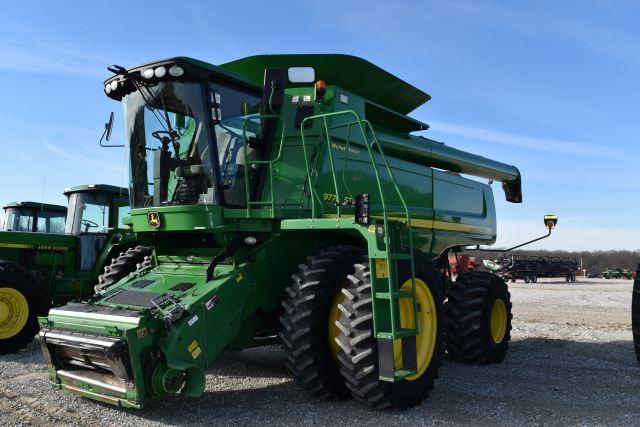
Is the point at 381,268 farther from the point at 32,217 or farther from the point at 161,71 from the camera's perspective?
the point at 32,217

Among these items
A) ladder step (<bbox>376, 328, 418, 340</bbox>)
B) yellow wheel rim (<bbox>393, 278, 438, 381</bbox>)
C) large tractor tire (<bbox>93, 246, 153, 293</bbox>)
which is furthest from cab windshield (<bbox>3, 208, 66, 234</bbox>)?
ladder step (<bbox>376, 328, 418, 340</bbox>)

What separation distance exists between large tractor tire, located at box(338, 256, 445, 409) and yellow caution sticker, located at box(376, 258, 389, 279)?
0.39 feet

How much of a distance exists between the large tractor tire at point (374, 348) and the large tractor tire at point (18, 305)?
5110 mm

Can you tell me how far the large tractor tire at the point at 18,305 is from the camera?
25.0ft

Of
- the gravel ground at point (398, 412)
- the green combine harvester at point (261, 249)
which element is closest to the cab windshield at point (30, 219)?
the gravel ground at point (398, 412)

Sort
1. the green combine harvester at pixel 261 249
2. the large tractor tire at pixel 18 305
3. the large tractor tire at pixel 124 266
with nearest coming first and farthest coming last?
the green combine harvester at pixel 261 249, the large tractor tire at pixel 124 266, the large tractor tire at pixel 18 305

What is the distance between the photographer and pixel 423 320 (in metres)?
5.21

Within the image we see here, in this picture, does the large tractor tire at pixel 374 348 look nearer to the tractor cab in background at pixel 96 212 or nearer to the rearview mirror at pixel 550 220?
the rearview mirror at pixel 550 220

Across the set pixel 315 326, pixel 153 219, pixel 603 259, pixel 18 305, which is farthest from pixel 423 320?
pixel 603 259

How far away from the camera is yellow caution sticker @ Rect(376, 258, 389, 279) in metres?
4.61

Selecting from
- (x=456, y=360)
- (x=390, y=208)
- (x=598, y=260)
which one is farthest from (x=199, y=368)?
(x=598, y=260)

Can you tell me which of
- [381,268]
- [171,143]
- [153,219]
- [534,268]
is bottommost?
[534,268]

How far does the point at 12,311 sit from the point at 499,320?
6731 millimetres

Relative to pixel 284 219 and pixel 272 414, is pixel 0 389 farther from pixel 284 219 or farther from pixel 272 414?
pixel 284 219
